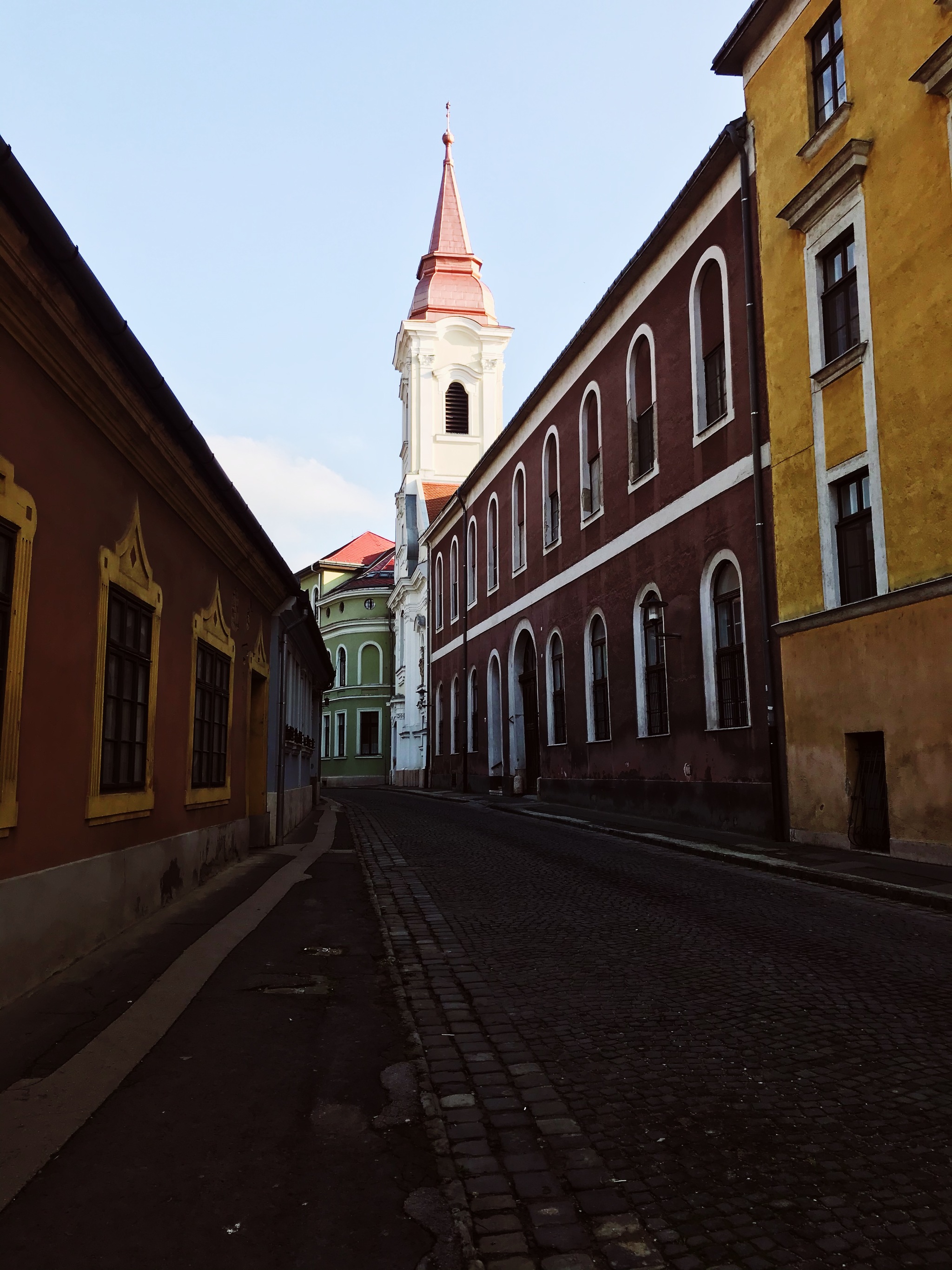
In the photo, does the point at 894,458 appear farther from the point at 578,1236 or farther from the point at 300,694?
the point at 300,694

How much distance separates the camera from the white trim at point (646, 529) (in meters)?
16.1

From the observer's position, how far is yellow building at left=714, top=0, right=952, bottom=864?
11.5 m

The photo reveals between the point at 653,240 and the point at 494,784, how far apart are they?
1759 centimetres

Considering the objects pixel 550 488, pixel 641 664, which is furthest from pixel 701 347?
pixel 550 488

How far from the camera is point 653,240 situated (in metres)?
19.4

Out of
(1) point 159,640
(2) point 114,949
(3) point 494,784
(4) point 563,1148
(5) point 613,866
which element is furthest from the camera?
(3) point 494,784

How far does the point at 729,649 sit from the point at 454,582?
23.0 metres

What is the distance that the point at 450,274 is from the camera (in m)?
53.6

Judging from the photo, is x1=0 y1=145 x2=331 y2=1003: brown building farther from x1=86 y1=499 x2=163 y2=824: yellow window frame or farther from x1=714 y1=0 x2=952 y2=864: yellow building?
x1=714 y1=0 x2=952 y2=864: yellow building

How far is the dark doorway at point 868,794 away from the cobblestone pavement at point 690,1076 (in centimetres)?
358

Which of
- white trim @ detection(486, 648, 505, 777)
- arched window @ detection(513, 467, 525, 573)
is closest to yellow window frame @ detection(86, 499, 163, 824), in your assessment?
arched window @ detection(513, 467, 525, 573)

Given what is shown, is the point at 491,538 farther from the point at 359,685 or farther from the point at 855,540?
the point at 359,685

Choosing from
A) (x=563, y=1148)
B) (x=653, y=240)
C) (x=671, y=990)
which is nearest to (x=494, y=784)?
(x=653, y=240)

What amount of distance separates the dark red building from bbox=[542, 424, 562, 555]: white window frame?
6 cm
